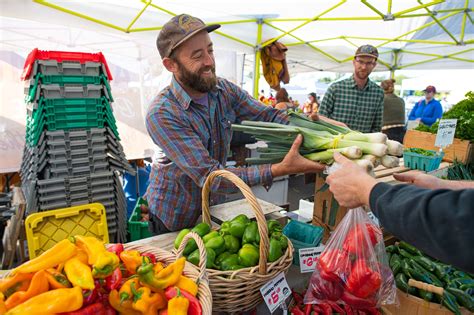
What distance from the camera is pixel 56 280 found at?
1.07 m

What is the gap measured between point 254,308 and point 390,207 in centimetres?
78

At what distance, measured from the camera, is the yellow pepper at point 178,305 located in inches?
40.9

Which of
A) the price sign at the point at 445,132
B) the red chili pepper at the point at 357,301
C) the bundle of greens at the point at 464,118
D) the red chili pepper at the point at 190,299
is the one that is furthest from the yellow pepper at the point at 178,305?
the bundle of greens at the point at 464,118

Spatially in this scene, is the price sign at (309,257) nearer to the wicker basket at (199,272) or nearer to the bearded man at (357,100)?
the wicker basket at (199,272)

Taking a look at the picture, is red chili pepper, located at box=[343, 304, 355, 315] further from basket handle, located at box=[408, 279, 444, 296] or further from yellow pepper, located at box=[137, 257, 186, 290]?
yellow pepper, located at box=[137, 257, 186, 290]

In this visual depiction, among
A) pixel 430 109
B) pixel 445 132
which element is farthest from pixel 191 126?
pixel 430 109

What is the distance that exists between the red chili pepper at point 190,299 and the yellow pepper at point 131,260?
0.17 metres

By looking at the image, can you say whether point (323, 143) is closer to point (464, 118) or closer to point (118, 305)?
point (118, 305)

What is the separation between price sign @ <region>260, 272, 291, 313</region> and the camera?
133 centimetres

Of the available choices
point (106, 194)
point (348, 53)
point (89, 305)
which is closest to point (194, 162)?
point (89, 305)

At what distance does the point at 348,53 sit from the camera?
8.41 metres

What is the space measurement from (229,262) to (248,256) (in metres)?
0.08

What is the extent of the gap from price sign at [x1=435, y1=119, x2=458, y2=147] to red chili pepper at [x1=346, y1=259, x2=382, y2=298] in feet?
7.76

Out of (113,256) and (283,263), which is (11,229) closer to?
(113,256)
